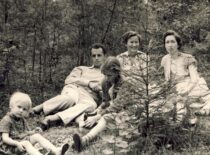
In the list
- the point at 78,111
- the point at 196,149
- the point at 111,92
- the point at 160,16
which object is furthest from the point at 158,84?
the point at 160,16

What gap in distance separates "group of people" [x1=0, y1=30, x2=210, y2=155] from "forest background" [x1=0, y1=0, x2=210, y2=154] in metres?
1.35

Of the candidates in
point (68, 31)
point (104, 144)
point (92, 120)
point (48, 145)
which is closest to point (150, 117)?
point (104, 144)

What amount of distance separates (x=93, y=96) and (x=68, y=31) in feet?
8.23

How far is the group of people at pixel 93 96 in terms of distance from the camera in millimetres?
5633

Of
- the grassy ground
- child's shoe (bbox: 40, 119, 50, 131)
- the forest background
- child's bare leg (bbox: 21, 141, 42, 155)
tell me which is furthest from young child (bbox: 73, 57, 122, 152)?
the forest background

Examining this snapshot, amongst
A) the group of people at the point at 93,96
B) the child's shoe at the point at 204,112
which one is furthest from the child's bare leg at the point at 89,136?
the child's shoe at the point at 204,112

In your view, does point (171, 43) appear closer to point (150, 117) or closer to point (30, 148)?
point (150, 117)

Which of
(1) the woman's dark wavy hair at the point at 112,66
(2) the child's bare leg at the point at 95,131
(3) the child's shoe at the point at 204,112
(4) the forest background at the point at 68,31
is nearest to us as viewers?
(2) the child's bare leg at the point at 95,131

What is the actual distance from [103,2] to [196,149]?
4.96 metres

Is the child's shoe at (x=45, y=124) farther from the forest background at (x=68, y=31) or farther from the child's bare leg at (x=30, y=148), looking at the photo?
the forest background at (x=68, y=31)

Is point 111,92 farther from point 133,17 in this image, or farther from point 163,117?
point 133,17

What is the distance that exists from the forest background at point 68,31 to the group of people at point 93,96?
1354 mm

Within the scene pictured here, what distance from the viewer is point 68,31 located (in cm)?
986

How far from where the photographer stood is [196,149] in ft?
18.4
